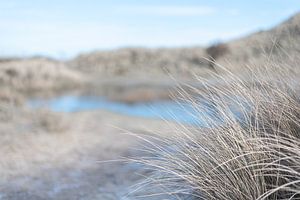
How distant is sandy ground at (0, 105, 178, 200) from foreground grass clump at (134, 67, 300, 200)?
1.76 feet

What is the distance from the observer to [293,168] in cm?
280

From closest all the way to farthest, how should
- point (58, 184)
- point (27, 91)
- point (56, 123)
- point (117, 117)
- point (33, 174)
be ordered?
point (58, 184), point (33, 174), point (56, 123), point (117, 117), point (27, 91)

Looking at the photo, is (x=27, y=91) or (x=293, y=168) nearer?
(x=293, y=168)

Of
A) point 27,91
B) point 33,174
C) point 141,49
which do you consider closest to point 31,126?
point 33,174

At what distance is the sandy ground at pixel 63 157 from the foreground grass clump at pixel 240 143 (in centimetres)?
→ 54

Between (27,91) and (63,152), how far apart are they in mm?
10653

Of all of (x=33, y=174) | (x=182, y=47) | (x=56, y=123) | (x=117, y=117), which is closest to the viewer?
(x=33, y=174)

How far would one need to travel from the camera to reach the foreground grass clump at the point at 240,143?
2902mm

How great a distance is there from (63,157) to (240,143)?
380cm

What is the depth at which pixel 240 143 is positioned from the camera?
2.98m

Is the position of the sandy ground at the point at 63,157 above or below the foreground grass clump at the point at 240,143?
below

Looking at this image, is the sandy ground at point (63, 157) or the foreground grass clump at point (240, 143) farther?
the sandy ground at point (63, 157)

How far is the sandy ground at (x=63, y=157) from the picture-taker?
4.73 meters

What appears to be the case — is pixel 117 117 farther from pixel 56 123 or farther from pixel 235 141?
pixel 235 141
